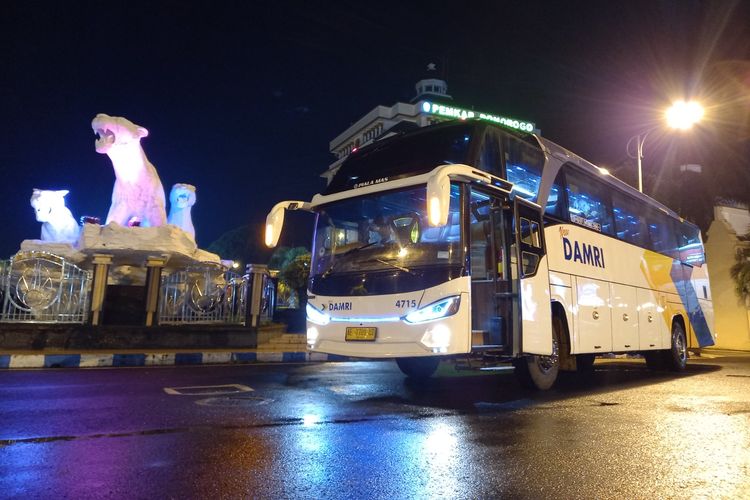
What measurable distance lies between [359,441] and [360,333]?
2.24 m

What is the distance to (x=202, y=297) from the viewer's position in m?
13.7

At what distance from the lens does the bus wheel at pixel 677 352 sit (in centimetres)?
1133

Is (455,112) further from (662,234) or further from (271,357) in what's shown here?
(271,357)

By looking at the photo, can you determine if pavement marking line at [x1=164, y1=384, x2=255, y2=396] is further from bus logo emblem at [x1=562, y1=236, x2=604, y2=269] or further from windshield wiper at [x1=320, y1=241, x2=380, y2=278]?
bus logo emblem at [x1=562, y1=236, x2=604, y2=269]

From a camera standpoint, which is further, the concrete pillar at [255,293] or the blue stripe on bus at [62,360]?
the concrete pillar at [255,293]

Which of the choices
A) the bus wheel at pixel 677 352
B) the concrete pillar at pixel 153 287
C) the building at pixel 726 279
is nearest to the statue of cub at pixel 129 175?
the concrete pillar at pixel 153 287

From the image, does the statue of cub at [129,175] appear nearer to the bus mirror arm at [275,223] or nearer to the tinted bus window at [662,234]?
the bus mirror arm at [275,223]

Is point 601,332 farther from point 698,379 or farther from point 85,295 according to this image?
point 85,295

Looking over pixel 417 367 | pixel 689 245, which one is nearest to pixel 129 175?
pixel 417 367

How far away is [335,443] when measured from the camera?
13.8 feet

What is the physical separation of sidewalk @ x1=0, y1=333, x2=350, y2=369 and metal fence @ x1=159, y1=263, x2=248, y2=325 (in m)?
1.13

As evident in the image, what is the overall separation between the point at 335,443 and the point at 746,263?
24.8 metres

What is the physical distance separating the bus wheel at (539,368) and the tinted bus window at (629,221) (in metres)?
3.21

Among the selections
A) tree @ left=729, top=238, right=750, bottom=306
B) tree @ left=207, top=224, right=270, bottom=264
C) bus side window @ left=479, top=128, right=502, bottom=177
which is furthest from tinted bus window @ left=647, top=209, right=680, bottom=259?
tree @ left=207, top=224, right=270, bottom=264
